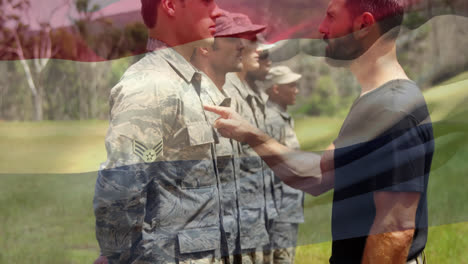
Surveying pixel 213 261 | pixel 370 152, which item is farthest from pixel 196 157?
pixel 370 152

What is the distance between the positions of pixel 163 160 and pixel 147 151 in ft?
0.30

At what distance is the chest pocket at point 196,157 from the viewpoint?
1.84m

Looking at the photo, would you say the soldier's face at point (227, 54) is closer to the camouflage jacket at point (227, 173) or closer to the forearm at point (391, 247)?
the camouflage jacket at point (227, 173)

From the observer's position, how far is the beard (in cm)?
179

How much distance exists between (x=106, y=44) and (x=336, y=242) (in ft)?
3.68

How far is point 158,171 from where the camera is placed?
1795 mm

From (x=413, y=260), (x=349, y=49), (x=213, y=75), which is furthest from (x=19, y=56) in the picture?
(x=413, y=260)

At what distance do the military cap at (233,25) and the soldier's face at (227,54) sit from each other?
48 millimetres

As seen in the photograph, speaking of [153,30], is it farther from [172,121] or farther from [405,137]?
[405,137]

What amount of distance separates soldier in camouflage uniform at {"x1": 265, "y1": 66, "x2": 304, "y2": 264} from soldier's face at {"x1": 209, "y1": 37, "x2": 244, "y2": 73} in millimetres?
156

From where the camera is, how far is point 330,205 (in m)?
2.03

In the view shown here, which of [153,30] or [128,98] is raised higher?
[153,30]

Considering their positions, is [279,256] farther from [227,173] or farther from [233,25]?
[233,25]

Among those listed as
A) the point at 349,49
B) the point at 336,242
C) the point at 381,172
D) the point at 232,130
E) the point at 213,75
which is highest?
the point at 349,49
